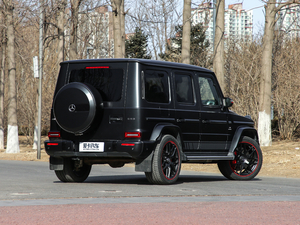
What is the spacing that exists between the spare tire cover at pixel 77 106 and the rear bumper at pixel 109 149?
1.18 feet

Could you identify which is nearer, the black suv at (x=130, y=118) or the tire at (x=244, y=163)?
the black suv at (x=130, y=118)

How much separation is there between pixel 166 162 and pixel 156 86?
1419 millimetres

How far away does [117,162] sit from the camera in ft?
31.6

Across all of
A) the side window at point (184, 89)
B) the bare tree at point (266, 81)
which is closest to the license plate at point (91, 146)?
the side window at point (184, 89)

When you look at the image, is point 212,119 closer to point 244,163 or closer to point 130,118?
point 244,163

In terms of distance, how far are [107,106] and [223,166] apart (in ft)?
11.3

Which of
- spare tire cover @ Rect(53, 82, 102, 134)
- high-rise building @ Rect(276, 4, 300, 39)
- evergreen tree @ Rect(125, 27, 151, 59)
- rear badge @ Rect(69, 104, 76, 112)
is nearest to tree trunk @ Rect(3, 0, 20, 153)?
high-rise building @ Rect(276, 4, 300, 39)

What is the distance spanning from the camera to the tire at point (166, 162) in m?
9.20

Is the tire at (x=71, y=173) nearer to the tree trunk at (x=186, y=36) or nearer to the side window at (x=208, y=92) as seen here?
the side window at (x=208, y=92)

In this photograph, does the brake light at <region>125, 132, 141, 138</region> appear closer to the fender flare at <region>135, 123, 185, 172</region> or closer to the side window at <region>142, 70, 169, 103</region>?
the fender flare at <region>135, 123, 185, 172</region>

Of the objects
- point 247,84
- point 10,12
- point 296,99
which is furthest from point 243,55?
point 10,12

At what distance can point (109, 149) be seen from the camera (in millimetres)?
9047

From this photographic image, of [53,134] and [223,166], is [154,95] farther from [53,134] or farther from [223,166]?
[223,166]

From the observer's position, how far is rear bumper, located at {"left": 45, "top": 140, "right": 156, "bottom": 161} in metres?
8.90
